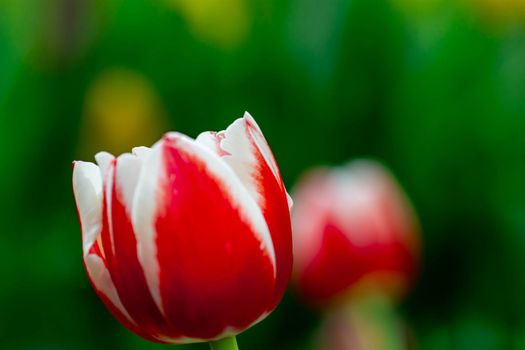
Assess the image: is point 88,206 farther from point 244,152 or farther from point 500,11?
point 500,11

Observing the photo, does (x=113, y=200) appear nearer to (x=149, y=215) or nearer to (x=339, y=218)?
(x=149, y=215)

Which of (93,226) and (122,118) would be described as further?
(122,118)

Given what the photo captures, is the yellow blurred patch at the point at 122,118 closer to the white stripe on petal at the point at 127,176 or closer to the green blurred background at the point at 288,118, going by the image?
the green blurred background at the point at 288,118

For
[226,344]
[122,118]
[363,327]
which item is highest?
[226,344]

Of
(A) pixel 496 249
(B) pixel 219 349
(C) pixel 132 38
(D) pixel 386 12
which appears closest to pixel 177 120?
(C) pixel 132 38

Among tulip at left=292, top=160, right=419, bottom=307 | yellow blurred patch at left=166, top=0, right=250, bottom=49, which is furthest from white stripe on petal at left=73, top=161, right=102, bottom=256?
yellow blurred patch at left=166, top=0, right=250, bottom=49

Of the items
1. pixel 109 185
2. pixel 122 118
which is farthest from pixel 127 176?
pixel 122 118

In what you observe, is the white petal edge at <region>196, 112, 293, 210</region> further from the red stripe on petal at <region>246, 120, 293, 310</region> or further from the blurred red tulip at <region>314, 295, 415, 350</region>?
the blurred red tulip at <region>314, 295, 415, 350</region>
